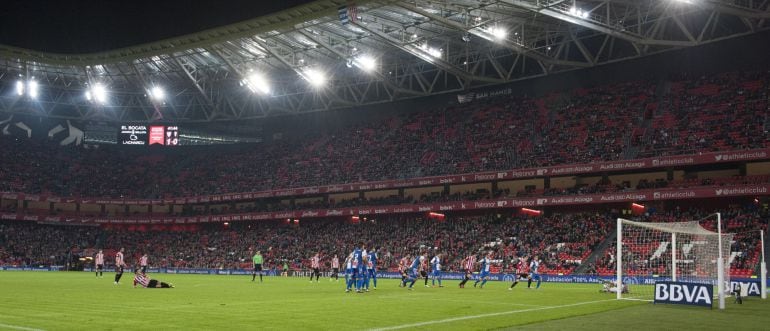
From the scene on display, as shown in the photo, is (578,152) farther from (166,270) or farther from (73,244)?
(73,244)

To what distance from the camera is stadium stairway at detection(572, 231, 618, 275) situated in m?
42.4

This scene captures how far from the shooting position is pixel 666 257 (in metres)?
40.0

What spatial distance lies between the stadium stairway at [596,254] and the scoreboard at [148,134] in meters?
51.4

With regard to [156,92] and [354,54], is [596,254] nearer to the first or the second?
[354,54]

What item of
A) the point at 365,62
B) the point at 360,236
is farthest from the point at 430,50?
the point at 360,236

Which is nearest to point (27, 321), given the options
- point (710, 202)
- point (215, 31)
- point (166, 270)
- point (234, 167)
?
point (215, 31)

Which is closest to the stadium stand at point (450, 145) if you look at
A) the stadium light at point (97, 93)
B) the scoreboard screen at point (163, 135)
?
the scoreboard screen at point (163, 135)

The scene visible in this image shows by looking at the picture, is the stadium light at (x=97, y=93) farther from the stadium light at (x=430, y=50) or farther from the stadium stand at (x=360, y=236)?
the stadium light at (x=430, y=50)

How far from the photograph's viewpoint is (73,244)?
72.2m

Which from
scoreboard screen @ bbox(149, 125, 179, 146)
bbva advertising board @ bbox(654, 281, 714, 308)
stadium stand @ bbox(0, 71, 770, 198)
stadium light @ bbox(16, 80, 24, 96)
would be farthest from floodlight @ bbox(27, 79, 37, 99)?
bbva advertising board @ bbox(654, 281, 714, 308)

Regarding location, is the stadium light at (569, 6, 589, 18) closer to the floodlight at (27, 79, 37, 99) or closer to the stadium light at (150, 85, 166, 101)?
the stadium light at (150, 85, 166, 101)

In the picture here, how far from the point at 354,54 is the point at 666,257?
2890 cm

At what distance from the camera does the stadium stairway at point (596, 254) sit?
42.4m

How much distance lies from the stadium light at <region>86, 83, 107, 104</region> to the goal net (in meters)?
53.3
